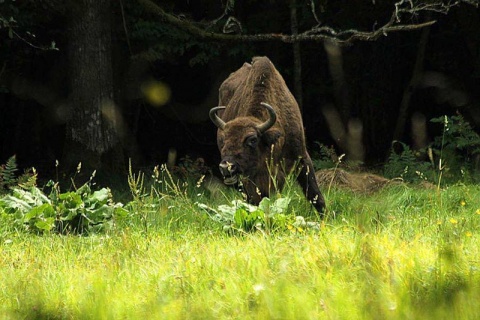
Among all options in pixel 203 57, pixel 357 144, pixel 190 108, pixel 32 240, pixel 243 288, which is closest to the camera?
pixel 243 288

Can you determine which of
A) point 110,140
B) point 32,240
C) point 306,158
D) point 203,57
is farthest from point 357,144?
point 32,240

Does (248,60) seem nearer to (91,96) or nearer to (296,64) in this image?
(296,64)

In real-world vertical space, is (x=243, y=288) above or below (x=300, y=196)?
above

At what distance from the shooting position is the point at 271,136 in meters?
9.19

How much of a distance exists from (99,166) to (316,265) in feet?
27.8

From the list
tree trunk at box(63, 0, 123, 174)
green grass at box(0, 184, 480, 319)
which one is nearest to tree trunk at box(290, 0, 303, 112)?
tree trunk at box(63, 0, 123, 174)

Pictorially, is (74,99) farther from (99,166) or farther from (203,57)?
(203,57)

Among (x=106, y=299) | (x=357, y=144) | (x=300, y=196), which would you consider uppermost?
(x=106, y=299)

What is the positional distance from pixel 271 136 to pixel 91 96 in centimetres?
495

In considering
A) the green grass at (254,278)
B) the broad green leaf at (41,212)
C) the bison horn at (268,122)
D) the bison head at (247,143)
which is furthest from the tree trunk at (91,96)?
the green grass at (254,278)

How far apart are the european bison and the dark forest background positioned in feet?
15.7

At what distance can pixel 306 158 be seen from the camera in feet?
31.3

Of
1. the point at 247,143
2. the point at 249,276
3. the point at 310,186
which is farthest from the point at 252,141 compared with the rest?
the point at 249,276

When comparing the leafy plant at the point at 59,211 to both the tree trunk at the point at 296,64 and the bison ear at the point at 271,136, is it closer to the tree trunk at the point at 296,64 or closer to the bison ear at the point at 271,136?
the bison ear at the point at 271,136
